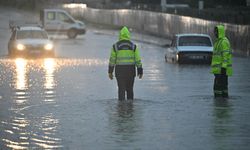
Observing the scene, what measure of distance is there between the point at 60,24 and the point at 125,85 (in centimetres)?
4384

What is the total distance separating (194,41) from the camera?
3712cm

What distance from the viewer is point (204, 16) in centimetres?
6519

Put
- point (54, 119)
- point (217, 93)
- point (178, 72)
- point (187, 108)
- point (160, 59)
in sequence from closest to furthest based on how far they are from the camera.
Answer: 1. point (54, 119)
2. point (187, 108)
3. point (217, 93)
4. point (178, 72)
5. point (160, 59)

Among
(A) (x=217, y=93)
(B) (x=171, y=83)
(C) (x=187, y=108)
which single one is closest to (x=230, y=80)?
(B) (x=171, y=83)

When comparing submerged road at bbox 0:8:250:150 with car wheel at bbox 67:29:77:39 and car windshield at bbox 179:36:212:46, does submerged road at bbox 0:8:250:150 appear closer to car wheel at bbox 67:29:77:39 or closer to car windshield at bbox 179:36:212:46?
car windshield at bbox 179:36:212:46

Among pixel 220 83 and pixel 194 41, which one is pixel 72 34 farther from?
pixel 220 83

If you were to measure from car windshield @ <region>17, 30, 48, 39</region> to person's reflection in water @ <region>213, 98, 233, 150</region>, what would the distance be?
22829 mm

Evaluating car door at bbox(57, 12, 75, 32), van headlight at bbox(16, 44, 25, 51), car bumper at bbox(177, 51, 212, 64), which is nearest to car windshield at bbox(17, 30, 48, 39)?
van headlight at bbox(16, 44, 25, 51)

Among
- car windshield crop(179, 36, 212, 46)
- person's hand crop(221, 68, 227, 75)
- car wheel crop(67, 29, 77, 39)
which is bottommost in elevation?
car wheel crop(67, 29, 77, 39)

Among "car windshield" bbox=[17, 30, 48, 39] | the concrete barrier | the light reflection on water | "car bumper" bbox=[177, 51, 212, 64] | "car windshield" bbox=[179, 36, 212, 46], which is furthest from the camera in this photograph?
the concrete barrier

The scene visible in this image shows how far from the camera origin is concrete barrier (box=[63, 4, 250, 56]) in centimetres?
4378

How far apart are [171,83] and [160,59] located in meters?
13.6

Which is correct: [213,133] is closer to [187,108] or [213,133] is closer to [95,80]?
[187,108]

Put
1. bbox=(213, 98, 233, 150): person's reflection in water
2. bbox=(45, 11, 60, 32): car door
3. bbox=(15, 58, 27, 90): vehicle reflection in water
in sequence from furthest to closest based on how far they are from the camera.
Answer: bbox=(45, 11, 60, 32): car door
bbox=(15, 58, 27, 90): vehicle reflection in water
bbox=(213, 98, 233, 150): person's reflection in water
